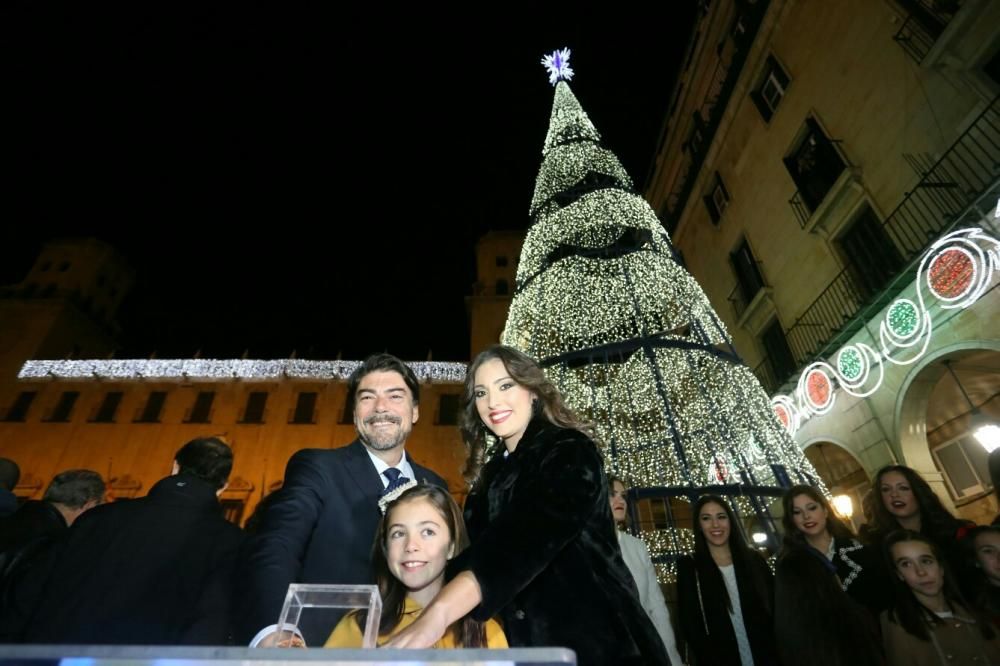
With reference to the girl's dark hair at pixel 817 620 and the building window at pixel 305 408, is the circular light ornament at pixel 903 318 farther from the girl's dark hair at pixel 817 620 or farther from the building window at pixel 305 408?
the building window at pixel 305 408

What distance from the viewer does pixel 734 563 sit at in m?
3.62

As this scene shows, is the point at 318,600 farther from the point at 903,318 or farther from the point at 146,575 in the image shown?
the point at 903,318

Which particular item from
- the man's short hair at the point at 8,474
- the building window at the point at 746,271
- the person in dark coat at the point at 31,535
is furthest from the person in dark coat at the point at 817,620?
the building window at the point at 746,271

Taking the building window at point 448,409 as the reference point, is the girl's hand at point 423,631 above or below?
below

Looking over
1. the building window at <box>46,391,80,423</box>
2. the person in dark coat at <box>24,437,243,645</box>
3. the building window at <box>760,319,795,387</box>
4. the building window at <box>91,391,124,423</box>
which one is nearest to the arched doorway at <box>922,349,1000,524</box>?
the building window at <box>760,319,795,387</box>

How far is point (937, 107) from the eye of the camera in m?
7.70

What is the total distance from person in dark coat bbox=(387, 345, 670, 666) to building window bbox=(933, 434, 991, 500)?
10.4 meters

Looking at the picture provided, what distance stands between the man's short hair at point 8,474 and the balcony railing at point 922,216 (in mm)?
10920

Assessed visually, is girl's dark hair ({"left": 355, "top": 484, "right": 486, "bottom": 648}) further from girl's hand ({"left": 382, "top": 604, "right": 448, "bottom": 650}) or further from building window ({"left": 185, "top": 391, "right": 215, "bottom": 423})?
building window ({"left": 185, "top": 391, "right": 215, "bottom": 423})

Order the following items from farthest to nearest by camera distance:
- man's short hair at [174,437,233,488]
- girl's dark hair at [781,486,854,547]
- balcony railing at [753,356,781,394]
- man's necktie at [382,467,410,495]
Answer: balcony railing at [753,356,781,394]
girl's dark hair at [781,486,854,547]
man's short hair at [174,437,233,488]
man's necktie at [382,467,410,495]

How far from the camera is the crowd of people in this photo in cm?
143

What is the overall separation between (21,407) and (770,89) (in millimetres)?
32688

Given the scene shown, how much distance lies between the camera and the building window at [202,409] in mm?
21891

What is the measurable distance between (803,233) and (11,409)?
1279 inches
